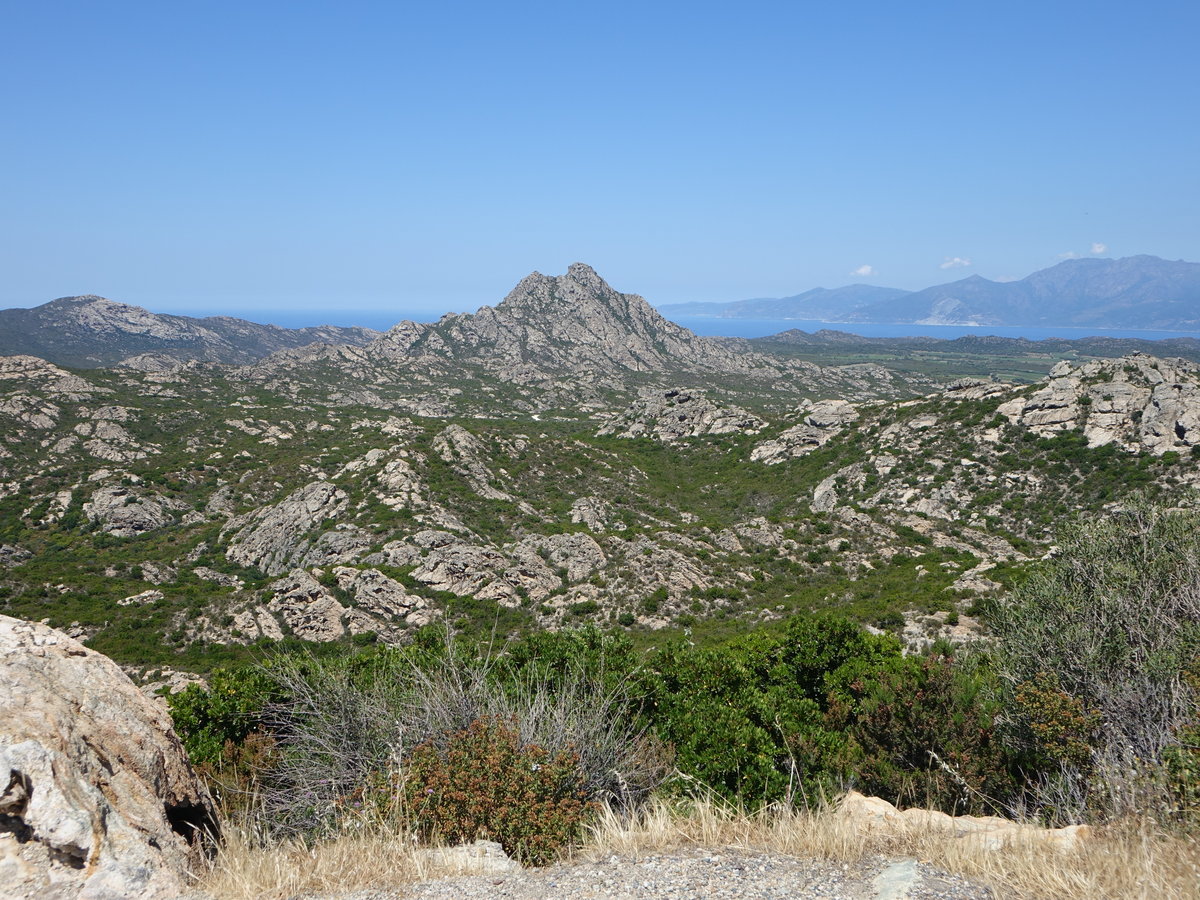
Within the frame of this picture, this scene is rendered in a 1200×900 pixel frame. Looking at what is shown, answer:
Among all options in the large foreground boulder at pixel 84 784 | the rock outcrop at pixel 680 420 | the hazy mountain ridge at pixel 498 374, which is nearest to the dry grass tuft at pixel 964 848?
the large foreground boulder at pixel 84 784

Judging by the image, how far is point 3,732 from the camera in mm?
5430

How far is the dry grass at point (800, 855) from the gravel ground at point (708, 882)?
211mm

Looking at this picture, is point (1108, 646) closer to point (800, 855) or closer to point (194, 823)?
point (800, 855)

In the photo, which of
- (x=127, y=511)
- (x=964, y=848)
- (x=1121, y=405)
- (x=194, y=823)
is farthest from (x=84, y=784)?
(x=1121, y=405)

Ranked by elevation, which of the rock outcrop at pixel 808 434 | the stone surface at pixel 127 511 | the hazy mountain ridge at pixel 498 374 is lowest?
the stone surface at pixel 127 511

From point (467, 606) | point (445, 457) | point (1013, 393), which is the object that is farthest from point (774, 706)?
point (1013, 393)

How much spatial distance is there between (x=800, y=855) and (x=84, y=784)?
7.34 metres

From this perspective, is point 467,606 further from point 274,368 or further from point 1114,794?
point 274,368

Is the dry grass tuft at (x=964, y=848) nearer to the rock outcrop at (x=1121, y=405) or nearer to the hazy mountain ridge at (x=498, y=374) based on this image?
the rock outcrop at (x=1121, y=405)

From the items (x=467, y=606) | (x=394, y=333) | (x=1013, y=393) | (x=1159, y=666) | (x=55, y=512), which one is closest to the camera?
(x=1159, y=666)

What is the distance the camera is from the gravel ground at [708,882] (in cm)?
576

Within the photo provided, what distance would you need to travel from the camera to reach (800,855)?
6625 mm

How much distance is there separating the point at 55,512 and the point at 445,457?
122 ft

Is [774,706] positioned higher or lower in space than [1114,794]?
lower
